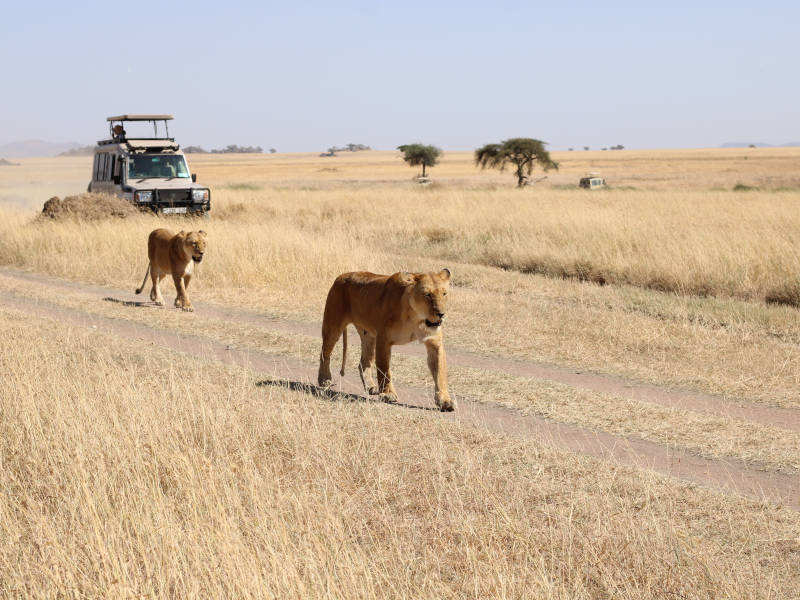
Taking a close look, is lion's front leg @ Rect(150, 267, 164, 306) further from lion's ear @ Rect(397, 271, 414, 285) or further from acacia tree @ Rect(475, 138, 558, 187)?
acacia tree @ Rect(475, 138, 558, 187)

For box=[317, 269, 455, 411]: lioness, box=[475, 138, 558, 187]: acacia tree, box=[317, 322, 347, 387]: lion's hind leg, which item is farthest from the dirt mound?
box=[475, 138, 558, 187]: acacia tree

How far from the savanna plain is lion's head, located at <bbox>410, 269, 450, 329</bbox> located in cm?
74

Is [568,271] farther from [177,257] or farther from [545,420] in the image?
[545,420]

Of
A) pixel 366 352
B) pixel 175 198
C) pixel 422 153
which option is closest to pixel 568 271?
pixel 366 352

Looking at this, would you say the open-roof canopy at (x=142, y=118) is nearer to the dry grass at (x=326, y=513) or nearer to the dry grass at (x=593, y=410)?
the dry grass at (x=593, y=410)

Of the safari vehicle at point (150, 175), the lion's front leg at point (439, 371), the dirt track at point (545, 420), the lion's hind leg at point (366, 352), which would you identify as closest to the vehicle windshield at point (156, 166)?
the safari vehicle at point (150, 175)

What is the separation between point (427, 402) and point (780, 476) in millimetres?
2681

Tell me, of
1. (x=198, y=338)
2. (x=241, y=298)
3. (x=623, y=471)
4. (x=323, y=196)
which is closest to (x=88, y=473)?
(x=623, y=471)

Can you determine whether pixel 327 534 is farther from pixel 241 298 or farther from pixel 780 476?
pixel 241 298

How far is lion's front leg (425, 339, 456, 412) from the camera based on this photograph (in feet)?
21.2

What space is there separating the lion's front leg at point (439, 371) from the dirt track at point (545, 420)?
0.10 m

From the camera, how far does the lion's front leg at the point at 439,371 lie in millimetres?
6462

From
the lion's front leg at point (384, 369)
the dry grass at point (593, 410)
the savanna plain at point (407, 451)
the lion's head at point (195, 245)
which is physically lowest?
the dry grass at point (593, 410)

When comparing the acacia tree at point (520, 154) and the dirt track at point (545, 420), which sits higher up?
the acacia tree at point (520, 154)
